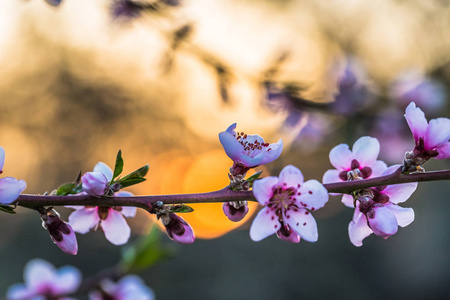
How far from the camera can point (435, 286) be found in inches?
353

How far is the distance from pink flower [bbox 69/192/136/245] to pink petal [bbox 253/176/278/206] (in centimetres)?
35

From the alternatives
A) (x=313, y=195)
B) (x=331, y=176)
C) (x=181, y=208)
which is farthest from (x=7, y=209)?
(x=331, y=176)

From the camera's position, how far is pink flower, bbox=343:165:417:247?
2.94 ft

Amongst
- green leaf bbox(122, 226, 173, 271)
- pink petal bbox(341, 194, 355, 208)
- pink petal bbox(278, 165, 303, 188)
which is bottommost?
pink petal bbox(278, 165, 303, 188)

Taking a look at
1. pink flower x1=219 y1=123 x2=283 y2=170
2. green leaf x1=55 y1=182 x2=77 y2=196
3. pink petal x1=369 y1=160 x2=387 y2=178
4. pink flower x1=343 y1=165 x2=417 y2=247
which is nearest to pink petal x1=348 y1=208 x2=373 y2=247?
pink flower x1=343 y1=165 x2=417 y2=247

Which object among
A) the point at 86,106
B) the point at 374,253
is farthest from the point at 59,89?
the point at 374,253

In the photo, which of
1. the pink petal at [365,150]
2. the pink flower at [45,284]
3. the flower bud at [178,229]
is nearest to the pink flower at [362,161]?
the pink petal at [365,150]

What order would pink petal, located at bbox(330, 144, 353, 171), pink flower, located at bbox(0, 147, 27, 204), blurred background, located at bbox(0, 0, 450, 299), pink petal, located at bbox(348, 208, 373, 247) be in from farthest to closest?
blurred background, located at bbox(0, 0, 450, 299), pink petal, located at bbox(330, 144, 353, 171), pink petal, located at bbox(348, 208, 373, 247), pink flower, located at bbox(0, 147, 27, 204)

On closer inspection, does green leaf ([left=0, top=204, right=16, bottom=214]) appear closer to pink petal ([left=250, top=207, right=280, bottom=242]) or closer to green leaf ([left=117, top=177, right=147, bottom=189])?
green leaf ([left=117, top=177, right=147, bottom=189])

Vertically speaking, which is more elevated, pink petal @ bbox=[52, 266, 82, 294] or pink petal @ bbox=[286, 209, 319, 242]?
pink petal @ bbox=[52, 266, 82, 294]

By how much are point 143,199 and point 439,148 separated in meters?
0.58

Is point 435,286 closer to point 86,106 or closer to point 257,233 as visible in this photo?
point 86,106

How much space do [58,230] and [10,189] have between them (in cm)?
17

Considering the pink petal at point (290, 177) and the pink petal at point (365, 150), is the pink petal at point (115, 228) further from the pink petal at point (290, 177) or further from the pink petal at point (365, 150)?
the pink petal at point (365, 150)
